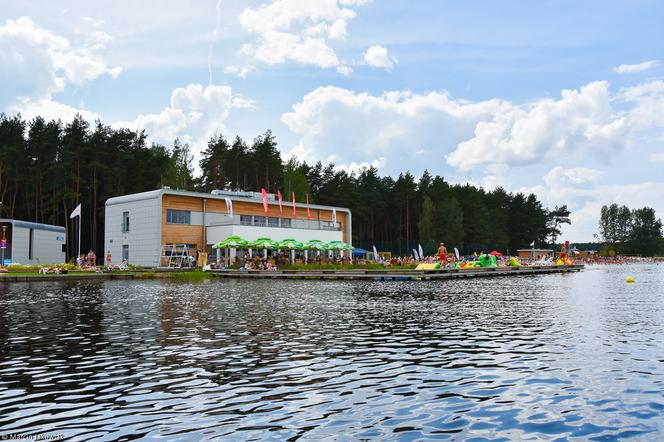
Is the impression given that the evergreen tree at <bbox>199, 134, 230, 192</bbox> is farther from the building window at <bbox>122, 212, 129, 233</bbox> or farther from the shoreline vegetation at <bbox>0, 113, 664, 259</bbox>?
the building window at <bbox>122, 212, 129, 233</bbox>

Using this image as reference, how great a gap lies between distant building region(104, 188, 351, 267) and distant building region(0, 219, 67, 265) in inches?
266

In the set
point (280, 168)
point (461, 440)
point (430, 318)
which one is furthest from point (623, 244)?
point (461, 440)

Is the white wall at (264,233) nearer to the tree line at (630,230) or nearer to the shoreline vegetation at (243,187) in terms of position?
the shoreline vegetation at (243,187)

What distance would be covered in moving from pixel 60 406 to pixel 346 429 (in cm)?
490

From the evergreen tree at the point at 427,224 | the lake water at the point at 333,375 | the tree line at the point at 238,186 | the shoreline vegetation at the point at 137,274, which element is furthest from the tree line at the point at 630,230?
the lake water at the point at 333,375

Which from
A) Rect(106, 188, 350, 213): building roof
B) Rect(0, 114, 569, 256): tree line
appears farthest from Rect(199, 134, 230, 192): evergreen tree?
Rect(106, 188, 350, 213): building roof

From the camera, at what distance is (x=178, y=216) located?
6203 centimetres

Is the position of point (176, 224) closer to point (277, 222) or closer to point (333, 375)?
point (277, 222)

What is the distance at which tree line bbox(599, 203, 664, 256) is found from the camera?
17538 cm

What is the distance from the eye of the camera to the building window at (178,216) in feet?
200

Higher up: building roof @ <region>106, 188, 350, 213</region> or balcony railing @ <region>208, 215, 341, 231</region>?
building roof @ <region>106, 188, 350, 213</region>

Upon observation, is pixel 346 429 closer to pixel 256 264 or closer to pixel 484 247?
pixel 256 264

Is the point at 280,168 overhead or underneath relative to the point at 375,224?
overhead

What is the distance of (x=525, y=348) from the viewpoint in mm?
14281
